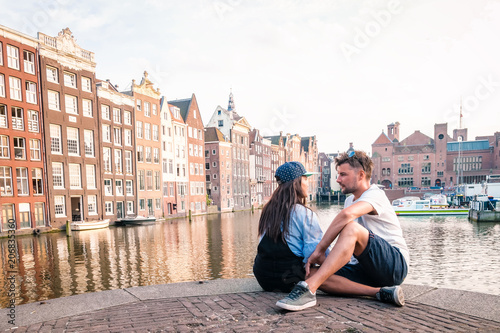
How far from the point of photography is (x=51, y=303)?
15.2 ft

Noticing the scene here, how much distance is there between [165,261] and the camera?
52.9ft

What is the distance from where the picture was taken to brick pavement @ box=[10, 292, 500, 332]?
3.41 metres

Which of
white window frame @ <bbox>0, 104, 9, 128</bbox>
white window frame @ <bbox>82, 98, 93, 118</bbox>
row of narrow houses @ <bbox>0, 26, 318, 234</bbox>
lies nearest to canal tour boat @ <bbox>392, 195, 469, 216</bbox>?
row of narrow houses @ <bbox>0, 26, 318, 234</bbox>

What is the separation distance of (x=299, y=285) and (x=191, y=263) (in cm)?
1264

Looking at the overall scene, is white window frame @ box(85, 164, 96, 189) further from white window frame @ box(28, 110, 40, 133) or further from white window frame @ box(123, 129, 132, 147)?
white window frame @ box(28, 110, 40, 133)

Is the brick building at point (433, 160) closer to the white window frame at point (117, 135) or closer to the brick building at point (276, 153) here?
the brick building at point (276, 153)

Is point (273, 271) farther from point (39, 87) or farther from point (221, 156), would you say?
point (221, 156)

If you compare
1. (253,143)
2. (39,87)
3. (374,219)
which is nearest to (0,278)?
(374,219)

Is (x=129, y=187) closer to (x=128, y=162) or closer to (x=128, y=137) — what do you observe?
(x=128, y=162)

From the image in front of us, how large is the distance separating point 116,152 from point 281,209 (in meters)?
36.8

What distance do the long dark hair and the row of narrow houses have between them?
28.6 metres

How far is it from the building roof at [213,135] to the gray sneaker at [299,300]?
170 feet

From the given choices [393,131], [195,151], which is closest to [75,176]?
[195,151]

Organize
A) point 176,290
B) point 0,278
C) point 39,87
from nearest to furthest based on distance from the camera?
1. point 176,290
2. point 0,278
3. point 39,87
